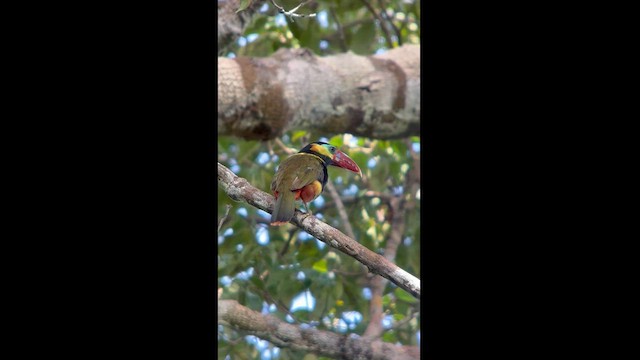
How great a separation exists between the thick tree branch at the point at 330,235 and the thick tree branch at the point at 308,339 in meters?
0.27

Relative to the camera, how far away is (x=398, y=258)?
9.32 ft

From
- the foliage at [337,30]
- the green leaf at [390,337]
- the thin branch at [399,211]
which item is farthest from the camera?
the foliage at [337,30]

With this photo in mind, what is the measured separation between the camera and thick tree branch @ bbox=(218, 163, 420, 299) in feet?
4.97

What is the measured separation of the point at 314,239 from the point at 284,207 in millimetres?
1081

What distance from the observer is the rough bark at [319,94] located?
2682mm

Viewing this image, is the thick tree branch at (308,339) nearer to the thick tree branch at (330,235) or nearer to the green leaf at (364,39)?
the thick tree branch at (330,235)

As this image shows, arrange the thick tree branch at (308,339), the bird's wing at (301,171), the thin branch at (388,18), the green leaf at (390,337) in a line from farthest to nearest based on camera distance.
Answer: the thin branch at (388,18)
the green leaf at (390,337)
the thick tree branch at (308,339)
the bird's wing at (301,171)

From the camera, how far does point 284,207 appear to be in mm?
1595

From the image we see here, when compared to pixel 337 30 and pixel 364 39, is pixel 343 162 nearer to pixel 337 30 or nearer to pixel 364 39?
pixel 364 39

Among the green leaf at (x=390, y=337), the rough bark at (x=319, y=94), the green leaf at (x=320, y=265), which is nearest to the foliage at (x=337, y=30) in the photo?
the rough bark at (x=319, y=94)

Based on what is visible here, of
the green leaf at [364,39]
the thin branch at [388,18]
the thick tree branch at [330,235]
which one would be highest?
the thin branch at [388,18]

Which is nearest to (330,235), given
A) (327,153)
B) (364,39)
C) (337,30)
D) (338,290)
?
A: (327,153)
